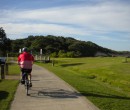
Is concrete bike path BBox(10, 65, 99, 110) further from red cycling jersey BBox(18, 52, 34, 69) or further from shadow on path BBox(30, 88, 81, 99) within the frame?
red cycling jersey BBox(18, 52, 34, 69)

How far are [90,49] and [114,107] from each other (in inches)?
4066

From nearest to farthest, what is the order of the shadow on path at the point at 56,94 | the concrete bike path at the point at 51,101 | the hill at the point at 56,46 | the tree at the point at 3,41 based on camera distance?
the concrete bike path at the point at 51,101, the shadow on path at the point at 56,94, the tree at the point at 3,41, the hill at the point at 56,46

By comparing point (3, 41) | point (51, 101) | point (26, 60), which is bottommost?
point (51, 101)

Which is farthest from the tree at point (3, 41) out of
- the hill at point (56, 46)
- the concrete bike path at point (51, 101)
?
the concrete bike path at point (51, 101)

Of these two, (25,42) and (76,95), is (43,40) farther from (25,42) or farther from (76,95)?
(76,95)

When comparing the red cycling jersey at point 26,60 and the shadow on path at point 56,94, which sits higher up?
the red cycling jersey at point 26,60

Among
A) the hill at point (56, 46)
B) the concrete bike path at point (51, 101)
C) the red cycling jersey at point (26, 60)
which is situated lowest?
the concrete bike path at point (51, 101)

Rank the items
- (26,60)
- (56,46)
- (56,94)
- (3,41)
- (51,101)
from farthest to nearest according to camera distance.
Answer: (56,46)
(3,41)
(26,60)
(56,94)
(51,101)

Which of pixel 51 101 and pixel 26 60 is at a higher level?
pixel 26 60

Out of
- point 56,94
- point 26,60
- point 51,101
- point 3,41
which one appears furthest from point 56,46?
point 51,101

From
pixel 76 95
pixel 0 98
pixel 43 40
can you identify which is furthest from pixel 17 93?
pixel 43 40

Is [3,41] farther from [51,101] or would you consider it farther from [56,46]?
[51,101]

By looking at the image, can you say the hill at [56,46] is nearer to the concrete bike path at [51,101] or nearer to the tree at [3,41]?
the tree at [3,41]

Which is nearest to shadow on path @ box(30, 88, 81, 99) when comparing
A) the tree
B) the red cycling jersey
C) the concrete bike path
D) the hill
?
the concrete bike path
